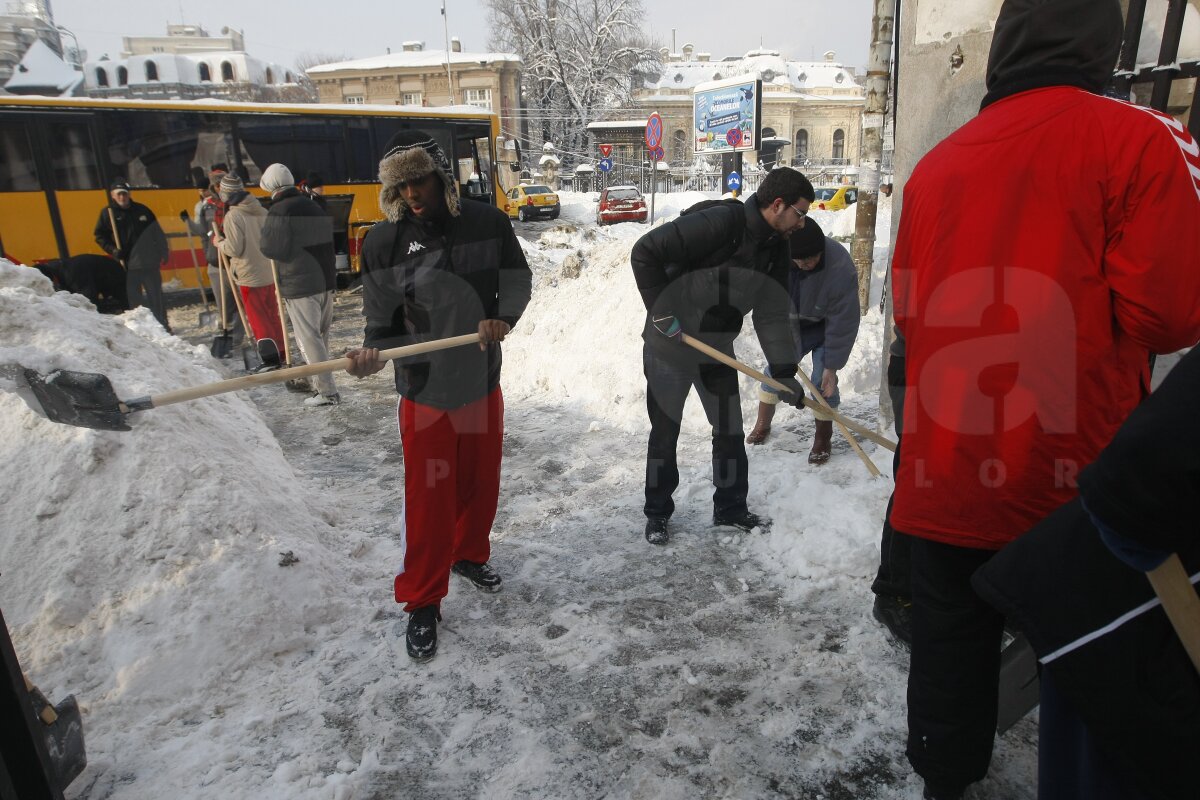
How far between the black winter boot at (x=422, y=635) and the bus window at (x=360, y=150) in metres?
11.6

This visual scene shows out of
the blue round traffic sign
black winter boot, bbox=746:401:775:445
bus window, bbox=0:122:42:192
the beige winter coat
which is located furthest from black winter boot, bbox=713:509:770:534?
the blue round traffic sign

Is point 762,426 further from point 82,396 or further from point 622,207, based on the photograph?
point 622,207

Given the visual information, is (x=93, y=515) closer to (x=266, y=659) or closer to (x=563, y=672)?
(x=266, y=659)

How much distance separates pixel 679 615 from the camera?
317cm

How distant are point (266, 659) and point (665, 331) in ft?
7.38

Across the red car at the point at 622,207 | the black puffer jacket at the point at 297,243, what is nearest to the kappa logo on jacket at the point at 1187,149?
the black puffer jacket at the point at 297,243

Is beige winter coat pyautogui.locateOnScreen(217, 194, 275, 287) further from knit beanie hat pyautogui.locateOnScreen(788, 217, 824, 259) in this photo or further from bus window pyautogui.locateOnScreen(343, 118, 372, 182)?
bus window pyautogui.locateOnScreen(343, 118, 372, 182)

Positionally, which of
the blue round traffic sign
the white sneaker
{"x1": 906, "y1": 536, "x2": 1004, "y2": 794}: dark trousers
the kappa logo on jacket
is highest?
the blue round traffic sign

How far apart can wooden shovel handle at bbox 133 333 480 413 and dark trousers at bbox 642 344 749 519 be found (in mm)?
1126

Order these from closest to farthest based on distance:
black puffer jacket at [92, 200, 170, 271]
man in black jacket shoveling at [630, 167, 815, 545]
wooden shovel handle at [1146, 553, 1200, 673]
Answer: wooden shovel handle at [1146, 553, 1200, 673] < man in black jacket shoveling at [630, 167, 815, 545] < black puffer jacket at [92, 200, 170, 271]

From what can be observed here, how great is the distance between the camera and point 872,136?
716 cm

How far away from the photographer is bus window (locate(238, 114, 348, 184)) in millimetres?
11875

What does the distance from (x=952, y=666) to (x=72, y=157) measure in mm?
12896

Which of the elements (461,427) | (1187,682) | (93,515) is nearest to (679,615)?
(461,427)
